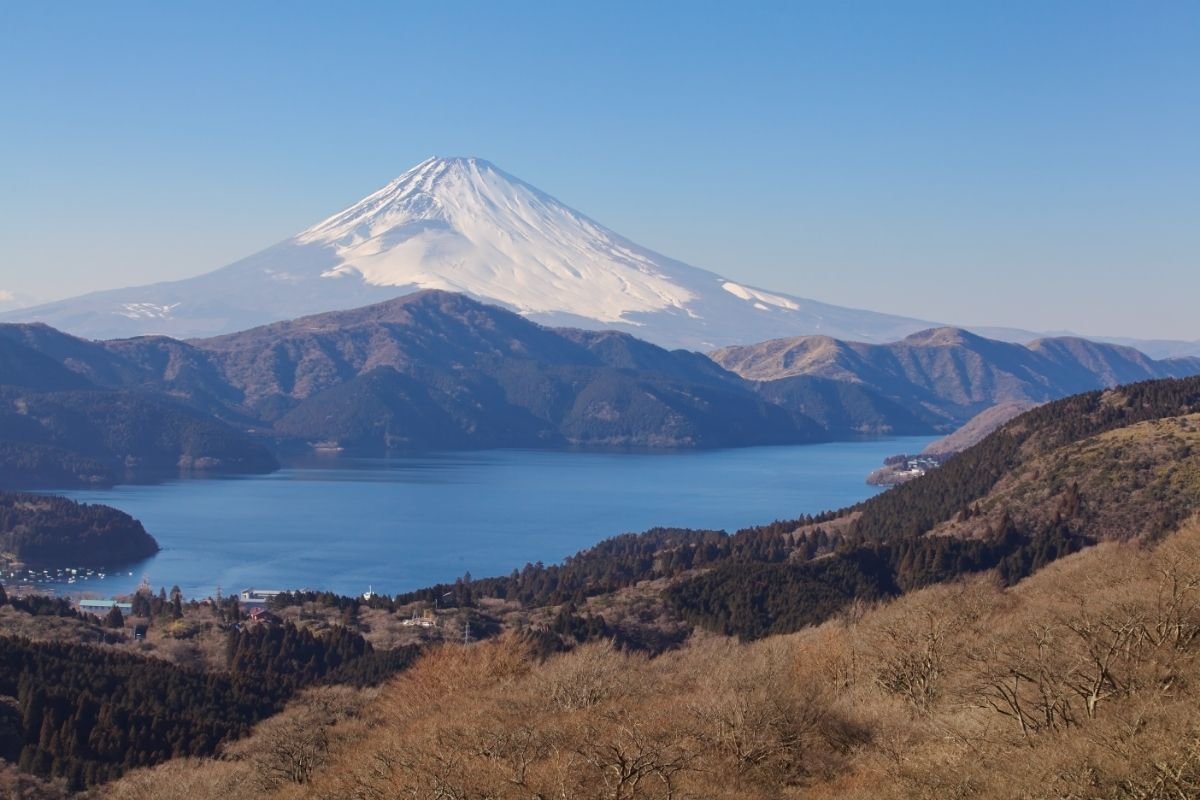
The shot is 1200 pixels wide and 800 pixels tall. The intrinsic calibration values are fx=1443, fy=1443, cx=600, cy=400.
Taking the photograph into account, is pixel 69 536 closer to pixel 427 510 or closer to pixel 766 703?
pixel 427 510

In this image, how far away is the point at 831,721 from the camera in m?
19.4

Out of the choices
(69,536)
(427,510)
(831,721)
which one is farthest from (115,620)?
(427,510)

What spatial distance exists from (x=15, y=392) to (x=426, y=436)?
52.2 m

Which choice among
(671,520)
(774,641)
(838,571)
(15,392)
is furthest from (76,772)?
(15,392)

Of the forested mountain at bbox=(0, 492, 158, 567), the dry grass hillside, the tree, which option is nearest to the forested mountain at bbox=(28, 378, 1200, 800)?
the dry grass hillside

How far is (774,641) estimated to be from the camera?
2889 centimetres

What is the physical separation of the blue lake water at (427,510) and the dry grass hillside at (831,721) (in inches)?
1734

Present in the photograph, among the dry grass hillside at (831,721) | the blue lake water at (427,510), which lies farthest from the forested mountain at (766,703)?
the blue lake water at (427,510)

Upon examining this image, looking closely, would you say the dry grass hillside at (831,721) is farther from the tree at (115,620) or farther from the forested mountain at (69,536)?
the forested mountain at (69,536)

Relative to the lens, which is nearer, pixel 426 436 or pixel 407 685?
pixel 407 685

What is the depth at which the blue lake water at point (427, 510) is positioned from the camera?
7475 centimetres

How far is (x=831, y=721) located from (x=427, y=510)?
8492 cm

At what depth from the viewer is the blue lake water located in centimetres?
7475

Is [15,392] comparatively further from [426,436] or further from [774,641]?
[774,641]
